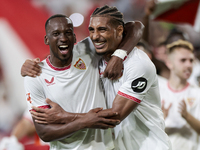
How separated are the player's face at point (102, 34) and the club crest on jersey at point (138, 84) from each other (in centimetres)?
34

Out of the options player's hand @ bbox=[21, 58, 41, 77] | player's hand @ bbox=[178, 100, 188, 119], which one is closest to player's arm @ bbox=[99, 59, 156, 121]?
player's hand @ bbox=[21, 58, 41, 77]

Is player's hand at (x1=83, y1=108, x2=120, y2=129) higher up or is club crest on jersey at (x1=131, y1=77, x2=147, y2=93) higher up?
club crest on jersey at (x1=131, y1=77, x2=147, y2=93)

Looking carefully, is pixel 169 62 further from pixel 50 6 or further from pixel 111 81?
pixel 50 6

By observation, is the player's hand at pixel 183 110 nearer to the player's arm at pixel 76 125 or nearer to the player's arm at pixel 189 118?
the player's arm at pixel 189 118

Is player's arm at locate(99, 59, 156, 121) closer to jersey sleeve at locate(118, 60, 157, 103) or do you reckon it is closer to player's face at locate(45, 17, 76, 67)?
jersey sleeve at locate(118, 60, 157, 103)

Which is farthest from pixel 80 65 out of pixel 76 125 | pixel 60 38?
pixel 76 125

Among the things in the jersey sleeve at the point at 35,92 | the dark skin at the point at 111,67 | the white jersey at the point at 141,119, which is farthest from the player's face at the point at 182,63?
the jersey sleeve at the point at 35,92

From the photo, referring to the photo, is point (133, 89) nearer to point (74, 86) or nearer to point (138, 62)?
point (138, 62)

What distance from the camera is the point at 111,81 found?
2.35 metres

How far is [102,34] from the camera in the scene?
2.22 m

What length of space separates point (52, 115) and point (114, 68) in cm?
57

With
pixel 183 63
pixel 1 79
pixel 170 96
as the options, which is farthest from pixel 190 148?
pixel 1 79

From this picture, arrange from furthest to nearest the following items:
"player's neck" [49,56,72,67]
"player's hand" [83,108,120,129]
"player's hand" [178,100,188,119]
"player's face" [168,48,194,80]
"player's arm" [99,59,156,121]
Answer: "player's face" [168,48,194,80] → "player's hand" [178,100,188,119] → "player's neck" [49,56,72,67] → "player's arm" [99,59,156,121] → "player's hand" [83,108,120,129]

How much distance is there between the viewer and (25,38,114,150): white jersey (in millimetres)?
2152
